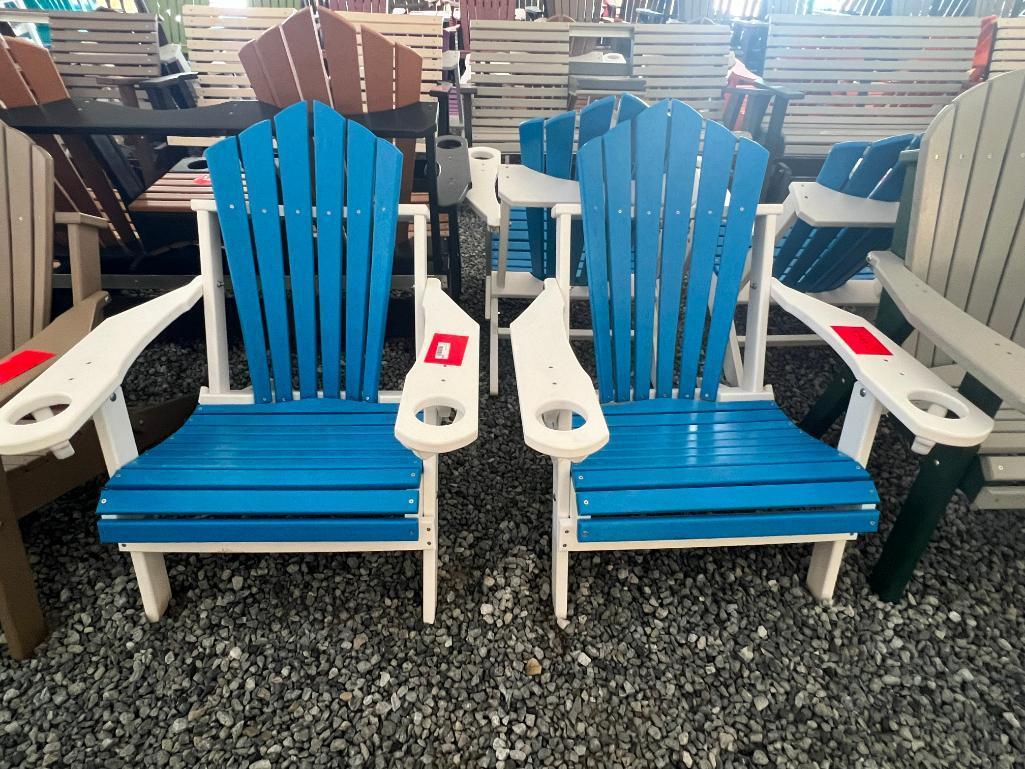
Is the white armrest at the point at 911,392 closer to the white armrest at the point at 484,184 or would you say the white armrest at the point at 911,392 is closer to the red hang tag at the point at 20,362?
the white armrest at the point at 484,184

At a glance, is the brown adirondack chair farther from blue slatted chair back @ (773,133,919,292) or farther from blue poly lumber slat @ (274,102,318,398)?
blue slatted chair back @ (773,133,919,292)

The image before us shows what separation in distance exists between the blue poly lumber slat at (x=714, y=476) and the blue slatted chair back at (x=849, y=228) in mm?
1054

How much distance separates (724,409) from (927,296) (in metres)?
0.55

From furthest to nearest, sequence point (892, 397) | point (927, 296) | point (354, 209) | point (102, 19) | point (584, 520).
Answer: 1. point (102, 19)
2. point (354, 209)
3. point (927, 296)
4. point (584, 520)
5. point (892, 397)

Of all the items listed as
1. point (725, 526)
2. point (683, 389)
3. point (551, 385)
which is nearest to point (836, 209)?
point (683, 389)

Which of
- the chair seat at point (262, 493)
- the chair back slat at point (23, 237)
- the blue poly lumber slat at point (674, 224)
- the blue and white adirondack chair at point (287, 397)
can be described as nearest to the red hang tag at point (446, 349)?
the blue and white adirondack chair at point (287, 397)

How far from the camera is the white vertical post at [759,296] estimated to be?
5.47ft

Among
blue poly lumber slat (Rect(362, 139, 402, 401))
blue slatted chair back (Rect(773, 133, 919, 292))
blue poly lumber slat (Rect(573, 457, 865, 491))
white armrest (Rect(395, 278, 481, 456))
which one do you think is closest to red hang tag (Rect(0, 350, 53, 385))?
blue poly lumber slat (Rect(362, 139, 402, 401))

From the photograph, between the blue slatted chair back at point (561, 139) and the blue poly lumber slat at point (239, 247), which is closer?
the blue poly lumber slat at point (239, 247)

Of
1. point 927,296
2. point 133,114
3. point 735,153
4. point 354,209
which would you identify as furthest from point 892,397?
point 133,114

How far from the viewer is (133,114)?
7.07ft

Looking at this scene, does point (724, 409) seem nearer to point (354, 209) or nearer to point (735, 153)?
point (735, 153)

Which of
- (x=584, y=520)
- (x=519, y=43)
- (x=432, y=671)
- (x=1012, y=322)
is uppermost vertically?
(x=519, y=43)

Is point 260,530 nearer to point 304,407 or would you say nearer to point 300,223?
point 304,407
